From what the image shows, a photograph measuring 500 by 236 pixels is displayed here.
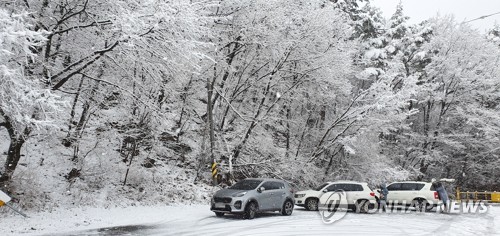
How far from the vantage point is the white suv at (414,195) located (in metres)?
21.8

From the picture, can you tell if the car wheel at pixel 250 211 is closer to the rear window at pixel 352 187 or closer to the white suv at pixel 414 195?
the rear window at pixel 352 187

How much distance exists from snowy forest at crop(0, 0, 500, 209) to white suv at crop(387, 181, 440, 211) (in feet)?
15.9

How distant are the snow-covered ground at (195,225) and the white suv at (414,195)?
472 centimetres

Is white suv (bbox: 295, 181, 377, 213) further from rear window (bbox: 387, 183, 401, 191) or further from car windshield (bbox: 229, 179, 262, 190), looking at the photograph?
car windshield (bbox: 229, 179, 262, 190)

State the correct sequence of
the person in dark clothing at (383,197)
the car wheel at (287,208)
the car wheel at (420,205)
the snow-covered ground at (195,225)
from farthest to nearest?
1. the car wheel at (420,205)
2. the person in dark clothing at (383,197)
3. the car wheel at (287,208)
4. the snow-covered ground at (195,225)

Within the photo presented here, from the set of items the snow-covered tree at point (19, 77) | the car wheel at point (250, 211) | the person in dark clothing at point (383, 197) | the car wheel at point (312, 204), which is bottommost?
the car wheel at point (250, 211)

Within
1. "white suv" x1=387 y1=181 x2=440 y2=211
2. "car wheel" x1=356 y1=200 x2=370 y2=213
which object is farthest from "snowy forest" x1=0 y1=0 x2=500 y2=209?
"car wheel" x1=356 y1=200 x2=370 y2=213

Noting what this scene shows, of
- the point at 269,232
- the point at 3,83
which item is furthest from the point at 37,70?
the point at 269,232

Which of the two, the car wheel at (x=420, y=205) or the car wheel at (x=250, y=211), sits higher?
the car wheel at (x=420, y=205)

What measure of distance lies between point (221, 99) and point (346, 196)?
962 cm

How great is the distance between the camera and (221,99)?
24.8 metres

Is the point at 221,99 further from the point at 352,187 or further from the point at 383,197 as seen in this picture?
the point at 383,197

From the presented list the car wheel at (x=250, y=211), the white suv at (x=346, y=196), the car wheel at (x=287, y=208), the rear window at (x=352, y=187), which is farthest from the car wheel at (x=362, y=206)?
the car wheel at (x=250, y=211)

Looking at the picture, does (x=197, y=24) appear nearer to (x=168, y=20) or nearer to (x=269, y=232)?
(x=168, y=20)
